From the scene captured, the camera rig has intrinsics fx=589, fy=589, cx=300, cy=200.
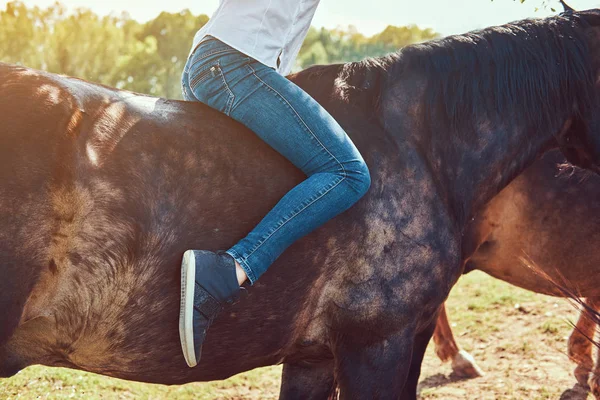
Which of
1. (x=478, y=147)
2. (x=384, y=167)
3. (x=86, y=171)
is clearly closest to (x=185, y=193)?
(x=86, y=171)

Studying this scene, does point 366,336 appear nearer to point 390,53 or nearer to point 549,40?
point 390,53

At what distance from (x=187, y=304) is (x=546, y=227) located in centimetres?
315

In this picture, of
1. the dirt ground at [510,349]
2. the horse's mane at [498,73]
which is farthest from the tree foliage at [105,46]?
the horse's mane at [498,73]

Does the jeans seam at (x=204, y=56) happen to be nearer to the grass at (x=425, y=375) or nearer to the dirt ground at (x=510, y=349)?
the grass at (x=425, y=375)

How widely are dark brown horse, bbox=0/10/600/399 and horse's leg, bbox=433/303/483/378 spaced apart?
2.63m

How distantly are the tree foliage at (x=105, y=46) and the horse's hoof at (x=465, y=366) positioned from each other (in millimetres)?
17210

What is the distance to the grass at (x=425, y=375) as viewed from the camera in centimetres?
475

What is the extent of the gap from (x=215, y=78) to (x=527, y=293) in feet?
20.2

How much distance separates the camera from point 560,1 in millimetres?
3578

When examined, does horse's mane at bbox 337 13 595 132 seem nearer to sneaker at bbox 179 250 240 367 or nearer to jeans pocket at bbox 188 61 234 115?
jeans pocket at bbox 188 61 234 115

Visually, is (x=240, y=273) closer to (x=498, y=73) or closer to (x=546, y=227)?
(x=498, y=73)

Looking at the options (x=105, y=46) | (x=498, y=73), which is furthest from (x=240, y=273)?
(x=105, y=46)

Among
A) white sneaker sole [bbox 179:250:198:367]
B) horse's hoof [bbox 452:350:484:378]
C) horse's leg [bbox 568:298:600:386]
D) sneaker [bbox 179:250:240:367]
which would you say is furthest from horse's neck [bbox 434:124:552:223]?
horse's hoof [bbox 452:350:484:378]

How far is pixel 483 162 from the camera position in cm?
322
